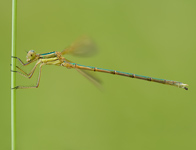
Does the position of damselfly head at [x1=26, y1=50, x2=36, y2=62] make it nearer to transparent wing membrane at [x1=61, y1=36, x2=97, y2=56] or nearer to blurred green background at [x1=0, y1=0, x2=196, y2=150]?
transparent wing membrane at [x1=61, y1=36, x2=97, y2=56]

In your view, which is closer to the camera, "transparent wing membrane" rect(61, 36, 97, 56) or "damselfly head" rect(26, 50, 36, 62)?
"damselfly head" rect(26, 50, 36, 62)

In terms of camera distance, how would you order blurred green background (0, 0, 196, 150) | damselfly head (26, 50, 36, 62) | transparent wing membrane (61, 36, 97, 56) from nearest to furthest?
damselfly head (26, 50, 36, 62) < transparent wing membrane (61, 36, 97, 56) < blurred green background (0, 0, 196, 150)

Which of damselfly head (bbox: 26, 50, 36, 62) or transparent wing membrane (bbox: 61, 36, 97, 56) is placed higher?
transparent wing membrane (bbox: 61, 36, 97, 56)

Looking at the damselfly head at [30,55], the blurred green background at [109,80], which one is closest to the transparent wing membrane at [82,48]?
the damselfly head at [30,55]

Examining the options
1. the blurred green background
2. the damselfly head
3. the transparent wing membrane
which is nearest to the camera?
the damselfly head

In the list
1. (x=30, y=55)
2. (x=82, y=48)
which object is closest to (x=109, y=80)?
(x=82, y=48)

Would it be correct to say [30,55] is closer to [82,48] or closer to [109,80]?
[82,48]

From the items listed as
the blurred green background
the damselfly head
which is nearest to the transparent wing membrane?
the damselfly head

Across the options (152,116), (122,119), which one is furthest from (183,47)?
(122,119)

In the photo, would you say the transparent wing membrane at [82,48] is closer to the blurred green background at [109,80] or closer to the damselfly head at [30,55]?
the damselfly head at [30,55]
